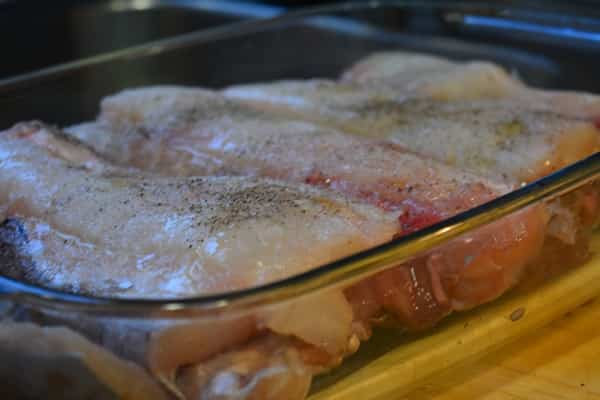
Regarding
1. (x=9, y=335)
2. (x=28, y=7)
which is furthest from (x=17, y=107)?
(x=28, y=7)

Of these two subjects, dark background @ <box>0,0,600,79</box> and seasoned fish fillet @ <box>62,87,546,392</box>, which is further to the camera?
dark background @ <box>0,0,600,79</box>

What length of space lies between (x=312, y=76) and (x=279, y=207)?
973mm

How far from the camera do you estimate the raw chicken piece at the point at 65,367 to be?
0.76 m

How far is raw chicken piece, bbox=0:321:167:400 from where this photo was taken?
2.51 ft

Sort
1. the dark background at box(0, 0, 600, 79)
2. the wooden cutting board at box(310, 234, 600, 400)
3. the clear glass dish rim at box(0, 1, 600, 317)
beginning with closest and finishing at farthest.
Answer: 1. the clear glass dish rim at box(0, 1, 600, 317)
2. the wooden cutting board at box(310, 234, 600, 400)
3. the dark background at box(0, 0, 600, 79)

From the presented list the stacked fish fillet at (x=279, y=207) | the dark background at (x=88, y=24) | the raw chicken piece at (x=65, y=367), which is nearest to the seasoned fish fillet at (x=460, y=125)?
the stacked fish fillet at (x=279, y=207)

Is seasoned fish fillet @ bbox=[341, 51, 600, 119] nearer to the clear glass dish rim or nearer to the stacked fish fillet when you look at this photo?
the stacked fish fillet

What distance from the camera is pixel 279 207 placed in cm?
97

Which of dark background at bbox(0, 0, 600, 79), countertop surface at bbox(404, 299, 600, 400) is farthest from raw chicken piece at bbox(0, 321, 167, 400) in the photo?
dark background at bbox(0, 0, 600, 79)

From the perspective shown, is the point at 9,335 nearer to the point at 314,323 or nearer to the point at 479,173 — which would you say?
the point at 314,323

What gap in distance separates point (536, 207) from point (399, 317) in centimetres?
21

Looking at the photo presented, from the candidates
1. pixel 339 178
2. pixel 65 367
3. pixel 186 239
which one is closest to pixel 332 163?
pixel 339 178

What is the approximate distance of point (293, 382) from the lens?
81cm

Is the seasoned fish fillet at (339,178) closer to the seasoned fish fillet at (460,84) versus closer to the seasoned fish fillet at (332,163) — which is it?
the seasoned fish fillet at (332,163)
